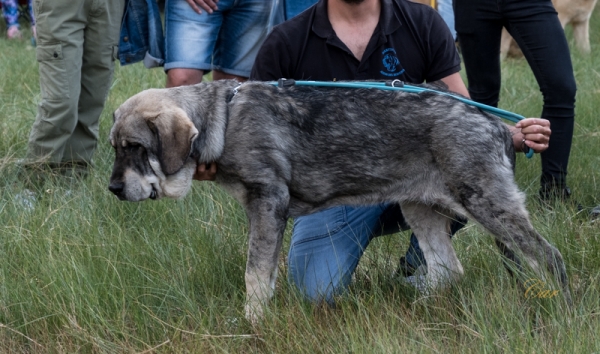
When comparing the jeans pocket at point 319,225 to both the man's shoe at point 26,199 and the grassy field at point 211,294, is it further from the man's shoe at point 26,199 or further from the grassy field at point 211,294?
the man's shoe at point 26,199

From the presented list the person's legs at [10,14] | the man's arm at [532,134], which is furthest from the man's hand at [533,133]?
the person's legs at [10,14]

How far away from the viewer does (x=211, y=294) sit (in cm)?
369

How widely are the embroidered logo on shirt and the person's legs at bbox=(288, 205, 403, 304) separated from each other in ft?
2.10

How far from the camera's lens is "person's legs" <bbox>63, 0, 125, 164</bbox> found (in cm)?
521

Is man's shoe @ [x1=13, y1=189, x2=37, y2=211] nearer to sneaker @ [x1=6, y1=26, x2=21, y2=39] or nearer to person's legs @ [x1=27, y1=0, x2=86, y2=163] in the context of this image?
person's legs @ [x1=27, y1=0, x2=86, y2=163]

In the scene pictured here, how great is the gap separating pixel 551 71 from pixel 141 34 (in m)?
2.42

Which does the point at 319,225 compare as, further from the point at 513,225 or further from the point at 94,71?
the point at 94,71

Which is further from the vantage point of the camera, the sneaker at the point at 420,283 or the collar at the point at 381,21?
the collar at the point at 381,21

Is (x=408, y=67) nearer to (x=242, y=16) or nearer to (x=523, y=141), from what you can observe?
(x=523, y=141)

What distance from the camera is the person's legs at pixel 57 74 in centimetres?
504

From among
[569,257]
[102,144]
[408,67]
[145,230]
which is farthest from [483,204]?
[102,144]

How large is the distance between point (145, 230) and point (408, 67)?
1486 mm

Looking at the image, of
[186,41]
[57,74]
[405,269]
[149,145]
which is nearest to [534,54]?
[405,269]

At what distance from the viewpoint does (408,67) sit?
4.04m
